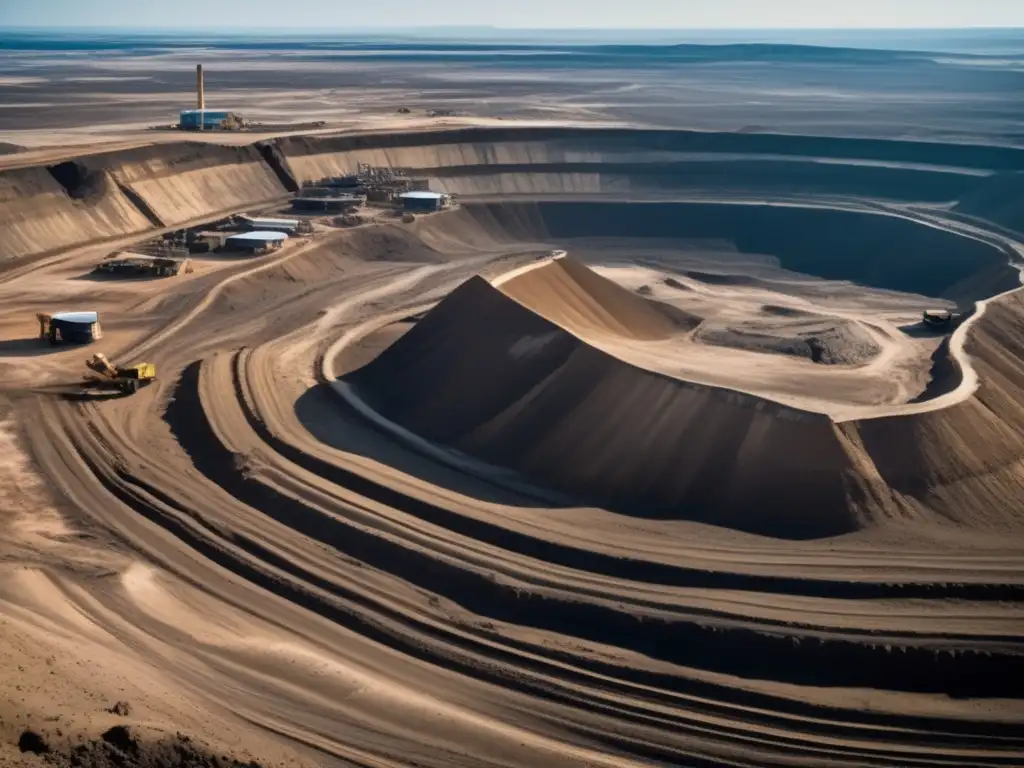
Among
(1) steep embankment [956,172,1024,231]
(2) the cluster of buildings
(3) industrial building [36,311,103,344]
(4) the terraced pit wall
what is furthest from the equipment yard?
(1) steep embankment [956,172,1024,231]

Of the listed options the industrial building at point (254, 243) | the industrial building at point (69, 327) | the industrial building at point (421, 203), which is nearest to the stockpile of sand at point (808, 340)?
the industrial building at point (69, 327)

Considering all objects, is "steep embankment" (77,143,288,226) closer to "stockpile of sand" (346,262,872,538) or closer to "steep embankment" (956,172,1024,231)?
"stockpile of sand" (346,262,872,538)

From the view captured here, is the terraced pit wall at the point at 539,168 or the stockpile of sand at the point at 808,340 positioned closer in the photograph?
the stockpile of sand at the point at 808,340

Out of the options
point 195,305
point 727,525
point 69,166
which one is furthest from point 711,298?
point 69,166

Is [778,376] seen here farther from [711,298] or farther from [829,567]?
[711,298]

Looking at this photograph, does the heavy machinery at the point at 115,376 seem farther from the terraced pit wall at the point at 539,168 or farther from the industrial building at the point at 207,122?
the industrial building at the point at 207,122

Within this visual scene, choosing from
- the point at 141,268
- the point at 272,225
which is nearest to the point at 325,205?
the point at 272,225

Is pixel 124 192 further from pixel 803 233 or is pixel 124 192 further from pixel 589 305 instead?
pixel 803 233
